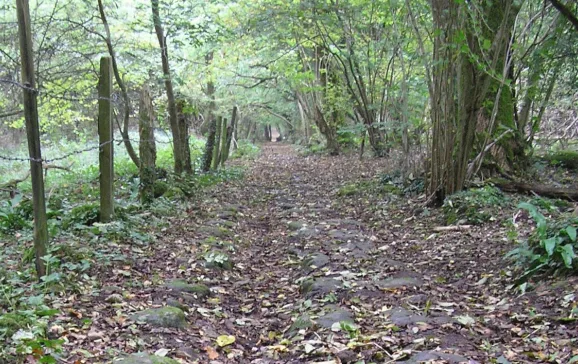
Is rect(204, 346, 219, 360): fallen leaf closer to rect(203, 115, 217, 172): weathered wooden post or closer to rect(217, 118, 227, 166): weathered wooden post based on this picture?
rect(203, 115, 217, 172): weathered wooden post

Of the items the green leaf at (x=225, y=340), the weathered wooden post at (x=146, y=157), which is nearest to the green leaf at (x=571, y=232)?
the green leaf at (x=225, y=340)

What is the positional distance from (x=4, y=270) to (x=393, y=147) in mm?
9132

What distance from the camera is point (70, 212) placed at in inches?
230

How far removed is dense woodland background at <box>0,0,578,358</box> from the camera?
5801 millimetres

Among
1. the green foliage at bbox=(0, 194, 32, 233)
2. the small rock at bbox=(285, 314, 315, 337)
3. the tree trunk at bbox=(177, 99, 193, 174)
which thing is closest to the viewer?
the small rock at bbox=(285, 314, 315, 337)

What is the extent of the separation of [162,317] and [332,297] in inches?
57.4

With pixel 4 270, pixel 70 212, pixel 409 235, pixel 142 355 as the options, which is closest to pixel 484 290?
pixel 409 235

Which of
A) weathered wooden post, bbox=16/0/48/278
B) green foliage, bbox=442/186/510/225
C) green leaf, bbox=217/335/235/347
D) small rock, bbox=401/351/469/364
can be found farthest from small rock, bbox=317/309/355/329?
green foliage, bbox=442/186/510/225

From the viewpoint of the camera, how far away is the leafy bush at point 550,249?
3.77 m

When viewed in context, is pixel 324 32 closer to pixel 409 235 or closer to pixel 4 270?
pixel 409 235

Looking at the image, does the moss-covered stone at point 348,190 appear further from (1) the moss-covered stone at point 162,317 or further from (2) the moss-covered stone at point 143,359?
(2) the moss-covered stone at point 143,359

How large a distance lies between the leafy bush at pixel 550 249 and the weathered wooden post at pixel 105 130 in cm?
420

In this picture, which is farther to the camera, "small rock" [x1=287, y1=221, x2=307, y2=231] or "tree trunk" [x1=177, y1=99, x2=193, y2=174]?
"tree trunk" [x1=177, y1=99, x2=193, y2=174]

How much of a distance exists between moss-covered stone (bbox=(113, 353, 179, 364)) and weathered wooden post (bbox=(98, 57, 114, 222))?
272 cm
